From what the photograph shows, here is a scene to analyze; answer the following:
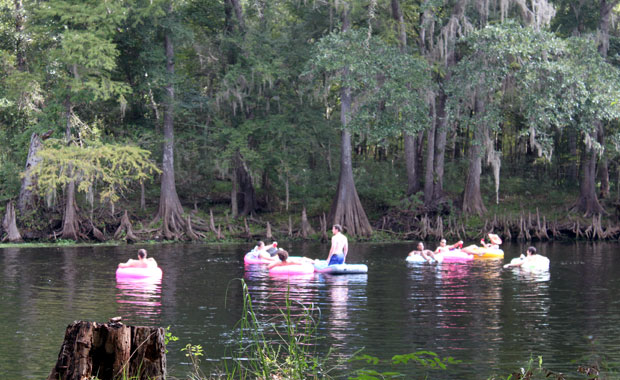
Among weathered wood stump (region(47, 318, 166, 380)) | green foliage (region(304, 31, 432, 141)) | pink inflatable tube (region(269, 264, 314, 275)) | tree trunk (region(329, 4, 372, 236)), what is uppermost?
green foliage (region(304, 31, 432, 141))

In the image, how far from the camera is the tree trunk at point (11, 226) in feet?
98.2

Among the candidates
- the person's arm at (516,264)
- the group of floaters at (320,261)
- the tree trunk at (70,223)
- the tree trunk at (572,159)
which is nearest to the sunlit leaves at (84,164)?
the tree trunk at (70,223)

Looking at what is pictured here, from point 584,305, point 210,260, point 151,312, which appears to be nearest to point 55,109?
point 210,260

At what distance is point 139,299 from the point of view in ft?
48.0

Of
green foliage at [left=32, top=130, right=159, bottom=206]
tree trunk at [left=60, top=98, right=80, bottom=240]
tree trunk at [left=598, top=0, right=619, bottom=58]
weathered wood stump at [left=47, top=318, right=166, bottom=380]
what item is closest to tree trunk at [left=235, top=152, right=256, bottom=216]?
green foliage at [left=32, top=130, right=159, bottom=206]

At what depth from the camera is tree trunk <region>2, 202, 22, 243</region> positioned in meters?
29.9

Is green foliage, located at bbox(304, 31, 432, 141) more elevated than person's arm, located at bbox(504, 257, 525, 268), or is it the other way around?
green foliage, located at bbox(304, 31, 432, 141)

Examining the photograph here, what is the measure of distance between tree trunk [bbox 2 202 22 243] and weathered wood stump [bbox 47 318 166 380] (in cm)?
2668

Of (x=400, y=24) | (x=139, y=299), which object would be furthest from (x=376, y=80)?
(x=139, y=299)

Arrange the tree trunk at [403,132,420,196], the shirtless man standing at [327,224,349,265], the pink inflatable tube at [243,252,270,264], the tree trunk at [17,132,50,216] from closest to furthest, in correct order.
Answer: the shirtless man standing at [327,224,349,265] < the pink inflatable tube at [243,252,270,264] < the tree trunk at [17,132,50,216] < the tree trunk at [403,132,420,196]

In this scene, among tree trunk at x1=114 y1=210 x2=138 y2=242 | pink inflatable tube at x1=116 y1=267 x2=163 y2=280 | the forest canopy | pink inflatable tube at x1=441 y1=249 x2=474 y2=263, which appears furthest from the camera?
tree trunk at x1=114 y1=210 x2=138 y2=242

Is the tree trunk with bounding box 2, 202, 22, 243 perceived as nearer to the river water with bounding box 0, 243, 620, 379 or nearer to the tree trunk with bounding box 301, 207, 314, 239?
the river water with bounding box 0, 243, 620, 379

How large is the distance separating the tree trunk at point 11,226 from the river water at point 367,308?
631 centimetres

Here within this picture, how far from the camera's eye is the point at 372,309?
13.4 metres
